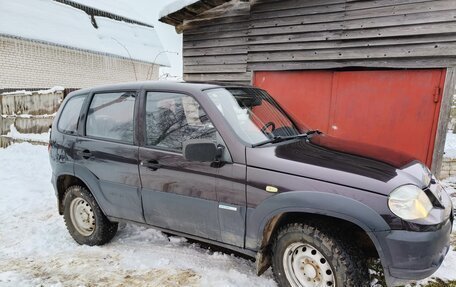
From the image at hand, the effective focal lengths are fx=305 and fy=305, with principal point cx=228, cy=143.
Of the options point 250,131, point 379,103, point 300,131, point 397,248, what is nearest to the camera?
point 397,248

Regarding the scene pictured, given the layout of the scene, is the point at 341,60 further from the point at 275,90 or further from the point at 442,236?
the point at 442,236

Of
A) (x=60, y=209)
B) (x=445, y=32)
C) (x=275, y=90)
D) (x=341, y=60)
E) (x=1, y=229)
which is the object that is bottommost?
(x=1, y=229)

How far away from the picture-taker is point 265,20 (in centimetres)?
652

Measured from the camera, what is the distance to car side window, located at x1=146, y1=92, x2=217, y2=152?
2930mm

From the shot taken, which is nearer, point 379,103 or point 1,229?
point 1,229

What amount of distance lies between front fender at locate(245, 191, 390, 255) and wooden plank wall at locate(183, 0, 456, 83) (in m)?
4.01

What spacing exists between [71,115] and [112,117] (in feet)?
2.48

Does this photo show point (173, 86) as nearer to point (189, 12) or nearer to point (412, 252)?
point (412, 252)

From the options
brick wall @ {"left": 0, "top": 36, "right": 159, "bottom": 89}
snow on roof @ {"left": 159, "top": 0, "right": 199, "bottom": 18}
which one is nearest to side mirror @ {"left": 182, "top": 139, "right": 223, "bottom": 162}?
snow on roof @ {"left": 159, "top": 0, "right": 199, "bottom": 18}

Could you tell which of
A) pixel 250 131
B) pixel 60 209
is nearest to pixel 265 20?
pixel 250 131

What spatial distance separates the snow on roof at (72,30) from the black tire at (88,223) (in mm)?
12736

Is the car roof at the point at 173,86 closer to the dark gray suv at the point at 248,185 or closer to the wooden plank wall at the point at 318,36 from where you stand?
the dark gray suv at the point at 248,185

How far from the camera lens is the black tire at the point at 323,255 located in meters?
2.29

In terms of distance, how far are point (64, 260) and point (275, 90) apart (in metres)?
4.96
